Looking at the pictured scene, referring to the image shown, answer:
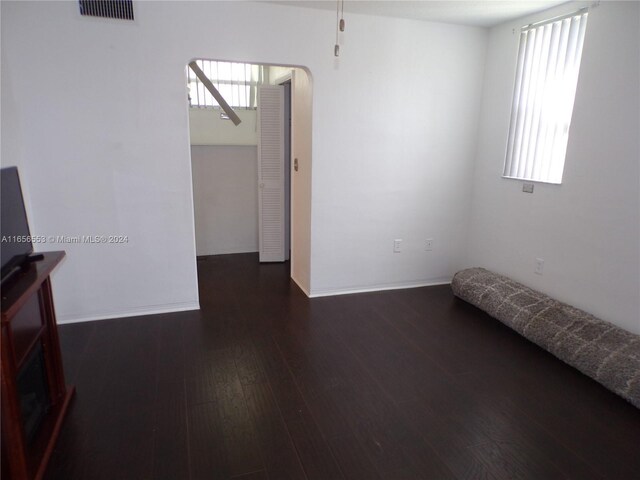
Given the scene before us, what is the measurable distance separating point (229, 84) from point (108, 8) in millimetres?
2223

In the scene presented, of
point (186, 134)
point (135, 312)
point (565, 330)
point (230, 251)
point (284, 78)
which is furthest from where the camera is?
point (230, 251)

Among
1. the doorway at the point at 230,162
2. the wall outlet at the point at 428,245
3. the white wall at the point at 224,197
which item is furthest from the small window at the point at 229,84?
the wall outlet at the point at 428,245

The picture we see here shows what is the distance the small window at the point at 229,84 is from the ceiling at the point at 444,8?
1935 millimetres

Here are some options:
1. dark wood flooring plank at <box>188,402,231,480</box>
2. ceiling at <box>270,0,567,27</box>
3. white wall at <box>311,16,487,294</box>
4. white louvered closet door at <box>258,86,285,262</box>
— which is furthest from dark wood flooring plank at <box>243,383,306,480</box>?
ceiling at <box>270,0,567,27</box>

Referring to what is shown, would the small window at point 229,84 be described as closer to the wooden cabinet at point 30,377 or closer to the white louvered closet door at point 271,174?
the white louvered closet door at point 271,174

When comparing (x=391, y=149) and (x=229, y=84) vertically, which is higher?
(x=229, y=84)

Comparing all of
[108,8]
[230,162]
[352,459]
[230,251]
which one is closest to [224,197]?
[230,162]

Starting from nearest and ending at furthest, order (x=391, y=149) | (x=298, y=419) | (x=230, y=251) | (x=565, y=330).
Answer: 1. (x=298, y=419)
2. (x=565, y=330)
3. (x=391, y=149)
4. (x=230, y=251)

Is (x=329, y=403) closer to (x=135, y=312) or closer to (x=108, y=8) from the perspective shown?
(x=135, y=312)

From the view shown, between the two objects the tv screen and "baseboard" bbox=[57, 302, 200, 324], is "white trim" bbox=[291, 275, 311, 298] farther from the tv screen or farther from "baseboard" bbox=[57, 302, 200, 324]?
the tv screen

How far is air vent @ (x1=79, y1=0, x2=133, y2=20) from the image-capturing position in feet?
8.98

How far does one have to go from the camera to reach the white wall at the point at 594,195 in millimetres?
2607

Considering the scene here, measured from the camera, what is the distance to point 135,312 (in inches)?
131

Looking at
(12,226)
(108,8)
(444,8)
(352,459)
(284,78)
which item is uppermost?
(444,8)
